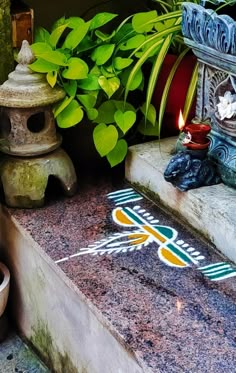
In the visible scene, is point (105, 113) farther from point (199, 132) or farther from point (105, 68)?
point (199, 132)

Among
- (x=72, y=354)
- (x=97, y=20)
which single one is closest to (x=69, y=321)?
(x=72, y=354)

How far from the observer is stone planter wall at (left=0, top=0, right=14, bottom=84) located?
8.37 ft

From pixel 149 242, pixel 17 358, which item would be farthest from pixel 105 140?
pixel 17 358

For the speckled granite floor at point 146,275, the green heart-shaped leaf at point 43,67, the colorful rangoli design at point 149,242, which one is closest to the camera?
the speckled granite floor at point 146,275

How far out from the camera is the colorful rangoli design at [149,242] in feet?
7.26

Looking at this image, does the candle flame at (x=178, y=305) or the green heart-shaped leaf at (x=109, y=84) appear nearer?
the candle flame at (x=178, y=305)

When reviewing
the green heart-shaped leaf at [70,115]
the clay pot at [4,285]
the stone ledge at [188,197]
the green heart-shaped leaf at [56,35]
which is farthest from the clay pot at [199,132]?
the clay pot at [4,285]

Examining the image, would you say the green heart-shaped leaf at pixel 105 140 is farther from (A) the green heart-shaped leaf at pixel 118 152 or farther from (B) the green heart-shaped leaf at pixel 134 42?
(B) the green heart-shaped leaf at pixel 134 42

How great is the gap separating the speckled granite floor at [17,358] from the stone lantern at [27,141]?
20.4 inches

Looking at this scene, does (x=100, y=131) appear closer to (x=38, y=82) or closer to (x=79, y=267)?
(x=38, y=82)

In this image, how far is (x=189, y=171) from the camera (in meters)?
2.39

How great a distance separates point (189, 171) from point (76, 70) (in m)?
0.52

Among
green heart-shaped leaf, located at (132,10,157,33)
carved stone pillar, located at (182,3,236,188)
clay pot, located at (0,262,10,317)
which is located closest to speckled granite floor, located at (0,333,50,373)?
clay pot, located at (0,262,10,317)

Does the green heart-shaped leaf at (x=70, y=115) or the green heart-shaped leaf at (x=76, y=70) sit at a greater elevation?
the green heart-shaped leaf at (x=76, y=70)
